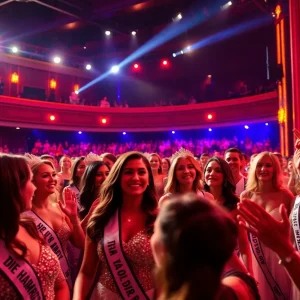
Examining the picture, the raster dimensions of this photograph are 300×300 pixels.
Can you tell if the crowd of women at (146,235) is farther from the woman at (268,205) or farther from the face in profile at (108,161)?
the face in profile at (108,161)

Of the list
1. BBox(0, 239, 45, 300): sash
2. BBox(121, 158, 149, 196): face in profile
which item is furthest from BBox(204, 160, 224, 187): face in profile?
BBox(0, 239, 45, 300): sash

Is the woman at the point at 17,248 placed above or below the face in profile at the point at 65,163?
below

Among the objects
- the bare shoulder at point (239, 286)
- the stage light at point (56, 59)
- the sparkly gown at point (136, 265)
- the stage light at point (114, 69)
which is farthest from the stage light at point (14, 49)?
the bare shoulder at point (239, 286)

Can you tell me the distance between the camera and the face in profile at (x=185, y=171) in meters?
3.41

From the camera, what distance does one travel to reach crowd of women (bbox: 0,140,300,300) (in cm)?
97

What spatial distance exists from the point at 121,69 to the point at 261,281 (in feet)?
57.6

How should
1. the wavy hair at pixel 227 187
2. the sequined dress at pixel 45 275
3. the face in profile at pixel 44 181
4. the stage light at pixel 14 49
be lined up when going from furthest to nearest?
the stage light at pixel 14 49 < the wavy hair at pixel 227 187 < the face in profile at pixel 44 181 < the sequined dress at pixel 45 275

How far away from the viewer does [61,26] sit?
18.6 meters

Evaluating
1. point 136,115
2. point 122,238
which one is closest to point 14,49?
point 136,115

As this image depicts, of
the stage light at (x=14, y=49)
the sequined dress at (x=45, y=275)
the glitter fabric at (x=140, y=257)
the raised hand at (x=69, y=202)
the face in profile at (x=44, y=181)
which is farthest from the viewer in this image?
the stage light at (x=14, y=49)

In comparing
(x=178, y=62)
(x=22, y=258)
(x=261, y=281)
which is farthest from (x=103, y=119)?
(x=22, y=258)

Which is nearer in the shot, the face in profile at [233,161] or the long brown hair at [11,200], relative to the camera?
the long brown hair at [11,200]

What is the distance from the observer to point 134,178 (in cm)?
221

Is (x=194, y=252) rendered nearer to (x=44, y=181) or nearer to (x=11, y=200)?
(x=11, y=200)
